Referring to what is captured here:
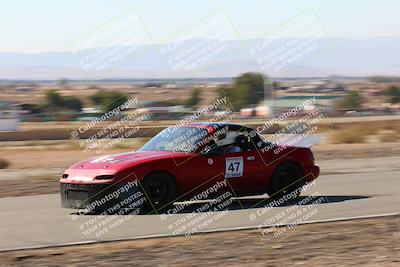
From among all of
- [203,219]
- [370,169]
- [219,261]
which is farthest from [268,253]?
[370,169]

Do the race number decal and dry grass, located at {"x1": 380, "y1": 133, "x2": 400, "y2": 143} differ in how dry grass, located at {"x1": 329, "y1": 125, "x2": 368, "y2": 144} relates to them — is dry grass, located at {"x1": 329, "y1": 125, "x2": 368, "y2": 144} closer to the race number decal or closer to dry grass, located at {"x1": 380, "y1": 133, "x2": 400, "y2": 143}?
dry grass, located at {"x1": 380, "y1": 133, "x2": 400, "y2": 143}

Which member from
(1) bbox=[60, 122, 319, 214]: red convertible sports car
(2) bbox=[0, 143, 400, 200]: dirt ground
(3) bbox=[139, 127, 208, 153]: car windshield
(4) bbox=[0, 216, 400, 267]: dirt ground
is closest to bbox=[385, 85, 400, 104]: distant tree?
(2) bbox=[0, 143, 400, 200]: dirt ground

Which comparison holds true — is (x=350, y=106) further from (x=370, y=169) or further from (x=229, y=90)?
(x=370, y=169)

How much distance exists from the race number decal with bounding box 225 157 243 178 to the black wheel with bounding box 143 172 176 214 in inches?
44.5

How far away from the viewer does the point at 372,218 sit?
452 inches

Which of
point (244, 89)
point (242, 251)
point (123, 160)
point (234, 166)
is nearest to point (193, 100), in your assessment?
point (244, 89)

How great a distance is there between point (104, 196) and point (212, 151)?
210 cm

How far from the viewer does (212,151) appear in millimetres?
12789

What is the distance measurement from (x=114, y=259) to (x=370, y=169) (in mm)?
14581

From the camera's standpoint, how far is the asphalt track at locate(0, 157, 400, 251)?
10094 mm

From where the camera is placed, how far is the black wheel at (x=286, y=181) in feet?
44.5

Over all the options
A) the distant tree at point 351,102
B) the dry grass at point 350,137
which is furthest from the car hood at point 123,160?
the distant tree at point 351,102

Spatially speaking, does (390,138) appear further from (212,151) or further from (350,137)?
(212,151)

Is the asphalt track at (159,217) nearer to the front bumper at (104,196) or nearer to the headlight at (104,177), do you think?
the front bumper at (104,196)
